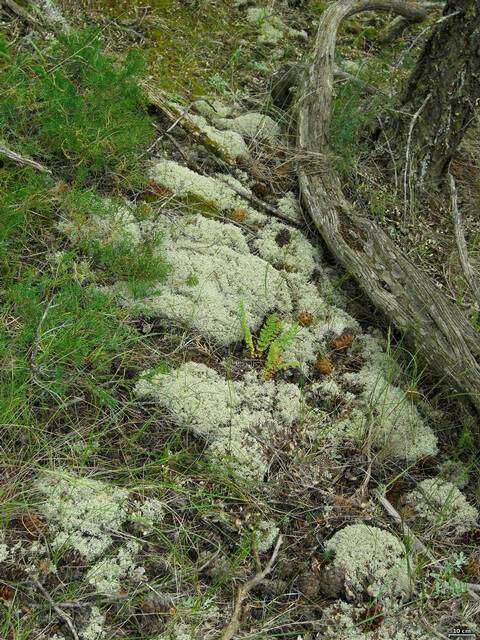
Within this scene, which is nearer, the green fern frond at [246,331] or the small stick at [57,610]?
the small stick at [57,610]

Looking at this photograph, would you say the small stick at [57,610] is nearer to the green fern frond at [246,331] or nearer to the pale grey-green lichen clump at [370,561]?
the pale grey-green lichen clump at [370,561]

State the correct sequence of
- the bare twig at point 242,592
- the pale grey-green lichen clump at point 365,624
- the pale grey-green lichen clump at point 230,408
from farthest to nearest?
the pale grey-green lichen clump at point 230,408 < the pale grey-green lichen clump at point 365,624 < the bare twig at point 242,592

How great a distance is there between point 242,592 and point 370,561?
0.61 m

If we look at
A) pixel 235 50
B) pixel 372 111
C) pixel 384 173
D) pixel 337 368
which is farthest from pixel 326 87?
→ pixel 337 368

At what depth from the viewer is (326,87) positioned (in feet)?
15.1

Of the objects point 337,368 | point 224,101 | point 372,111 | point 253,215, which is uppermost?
point 372,111

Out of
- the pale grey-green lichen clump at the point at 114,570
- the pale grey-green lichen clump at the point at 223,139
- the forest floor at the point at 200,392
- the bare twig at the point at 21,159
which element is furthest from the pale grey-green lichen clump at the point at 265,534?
the pale grey-green lichen clump at the point at 223,139

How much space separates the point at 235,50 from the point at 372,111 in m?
1.50

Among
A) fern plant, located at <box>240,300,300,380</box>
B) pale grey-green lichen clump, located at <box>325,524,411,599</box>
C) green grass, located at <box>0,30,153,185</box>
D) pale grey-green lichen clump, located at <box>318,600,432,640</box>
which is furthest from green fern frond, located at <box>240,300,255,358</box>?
pale grey-green lichen clump, located at <box>318,600,432,640</box>

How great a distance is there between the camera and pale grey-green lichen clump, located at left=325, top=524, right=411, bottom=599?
2.74m

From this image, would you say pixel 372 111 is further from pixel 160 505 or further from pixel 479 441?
pixel 160 505

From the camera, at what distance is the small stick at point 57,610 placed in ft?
7.73

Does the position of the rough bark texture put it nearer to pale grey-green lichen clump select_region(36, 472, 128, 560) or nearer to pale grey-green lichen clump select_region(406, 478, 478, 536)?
pale grey-green lichen clump select_region(406, 478, 478, 536)

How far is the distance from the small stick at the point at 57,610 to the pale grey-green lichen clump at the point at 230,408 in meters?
0.93
